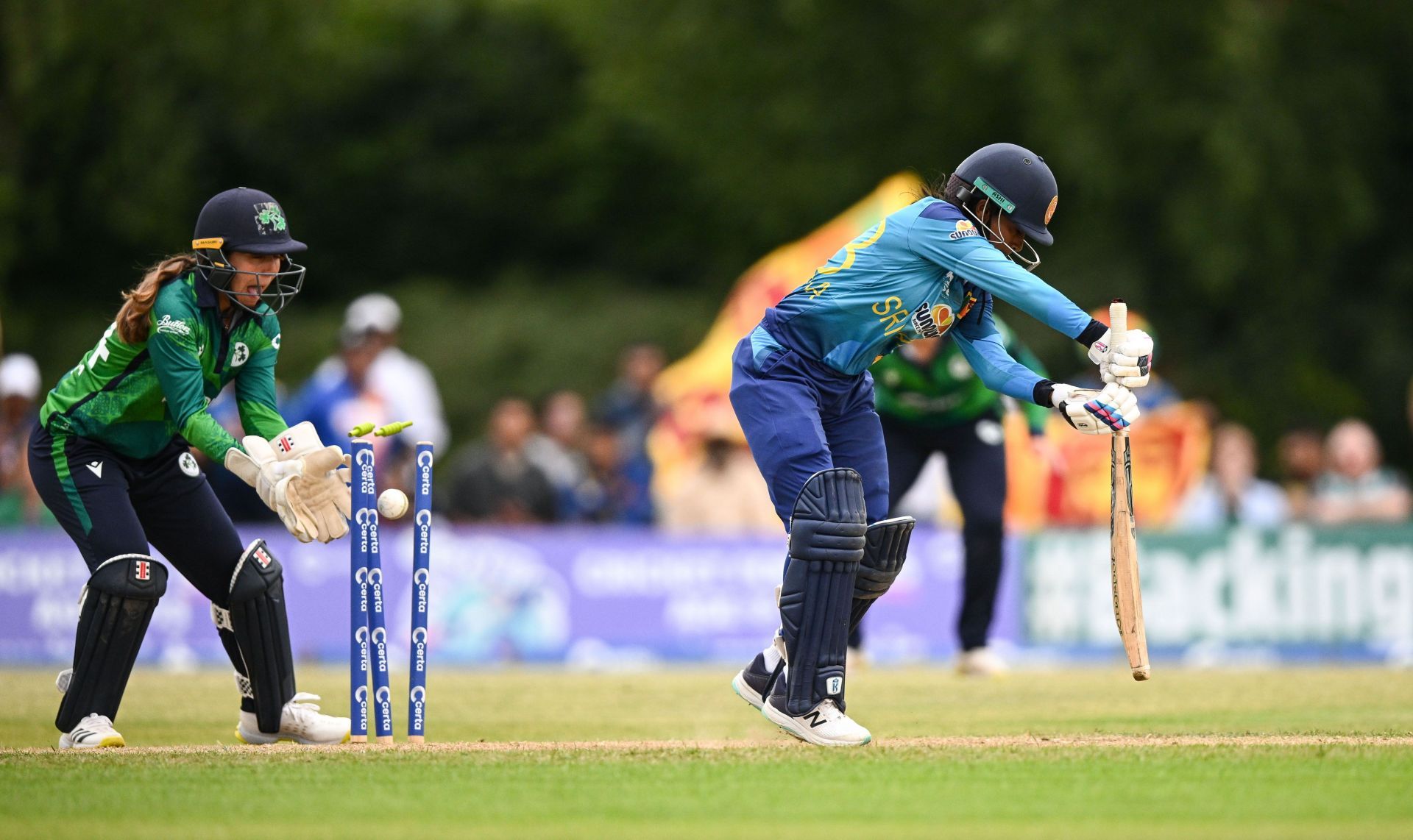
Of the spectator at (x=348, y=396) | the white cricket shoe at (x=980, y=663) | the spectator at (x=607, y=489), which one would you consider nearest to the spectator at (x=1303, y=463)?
the spectator at (x=607, y=489)

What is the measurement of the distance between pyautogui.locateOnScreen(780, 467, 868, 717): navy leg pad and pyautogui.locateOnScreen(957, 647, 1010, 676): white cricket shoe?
4.11 metres

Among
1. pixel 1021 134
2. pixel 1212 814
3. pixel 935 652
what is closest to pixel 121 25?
pixel 1021 134

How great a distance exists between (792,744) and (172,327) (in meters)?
2.60

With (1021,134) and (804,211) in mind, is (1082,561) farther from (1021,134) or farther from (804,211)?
(804,211)

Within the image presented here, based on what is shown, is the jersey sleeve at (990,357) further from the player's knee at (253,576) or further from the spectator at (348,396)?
the spectator at (348,396)

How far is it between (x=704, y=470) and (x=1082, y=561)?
2840mm

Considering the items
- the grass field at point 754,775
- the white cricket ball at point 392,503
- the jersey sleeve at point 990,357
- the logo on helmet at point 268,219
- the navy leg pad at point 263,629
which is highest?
the logo on helmet at point 268,219

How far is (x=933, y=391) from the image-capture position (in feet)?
32.6

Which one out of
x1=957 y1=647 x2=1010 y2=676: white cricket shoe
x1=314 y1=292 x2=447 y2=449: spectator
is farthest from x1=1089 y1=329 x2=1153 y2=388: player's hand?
x1=314 y1=292 x2=447 y2=449: spectator

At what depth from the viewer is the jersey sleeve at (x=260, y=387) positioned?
682 cm

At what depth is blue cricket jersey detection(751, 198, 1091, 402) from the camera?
6344 millimetres

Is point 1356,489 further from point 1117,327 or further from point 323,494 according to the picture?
point 323,494

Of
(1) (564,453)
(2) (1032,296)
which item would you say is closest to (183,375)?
(2) (1032,296)

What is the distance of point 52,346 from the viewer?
25.5 m
